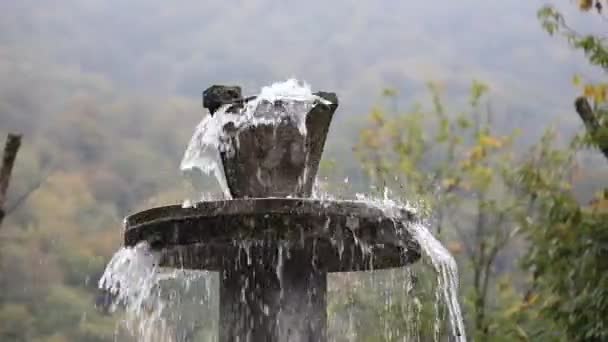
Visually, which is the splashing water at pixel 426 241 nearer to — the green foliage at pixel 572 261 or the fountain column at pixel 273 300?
the fountain column at pixel 273 300

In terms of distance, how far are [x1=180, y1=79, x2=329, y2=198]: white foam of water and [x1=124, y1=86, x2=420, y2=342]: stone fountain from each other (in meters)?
0.01

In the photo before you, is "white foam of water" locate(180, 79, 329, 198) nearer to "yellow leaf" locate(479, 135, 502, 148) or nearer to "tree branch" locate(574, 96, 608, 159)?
"tree branch" locate(574, 96, 608, 159)

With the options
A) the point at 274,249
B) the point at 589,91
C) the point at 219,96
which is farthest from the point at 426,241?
the point at 589,91

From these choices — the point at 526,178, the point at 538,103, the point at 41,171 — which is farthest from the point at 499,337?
the point at 538,103

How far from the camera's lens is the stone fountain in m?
4.82

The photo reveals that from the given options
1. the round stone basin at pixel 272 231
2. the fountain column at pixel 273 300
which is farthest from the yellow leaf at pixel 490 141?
the fountain column at pixel 273 300

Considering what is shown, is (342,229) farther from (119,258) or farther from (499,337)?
(499,337)

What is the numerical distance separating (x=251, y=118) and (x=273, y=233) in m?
0.78

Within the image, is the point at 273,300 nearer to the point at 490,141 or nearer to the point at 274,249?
the point at 274,249

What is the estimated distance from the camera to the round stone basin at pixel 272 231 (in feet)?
15.7

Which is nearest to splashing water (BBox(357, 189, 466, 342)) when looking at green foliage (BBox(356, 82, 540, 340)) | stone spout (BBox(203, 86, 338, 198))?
stone spout (BBox(203, 86, 338, 198))

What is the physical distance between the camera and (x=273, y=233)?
4.82 m

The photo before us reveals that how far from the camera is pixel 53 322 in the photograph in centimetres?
1678

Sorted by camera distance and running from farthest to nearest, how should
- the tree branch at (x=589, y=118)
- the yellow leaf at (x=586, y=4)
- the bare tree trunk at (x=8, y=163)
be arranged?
the bare tree trunk at (x=8, y=163), the yellow leaf at (x=586, y=4), the tree branch at (x=589, y=118)
